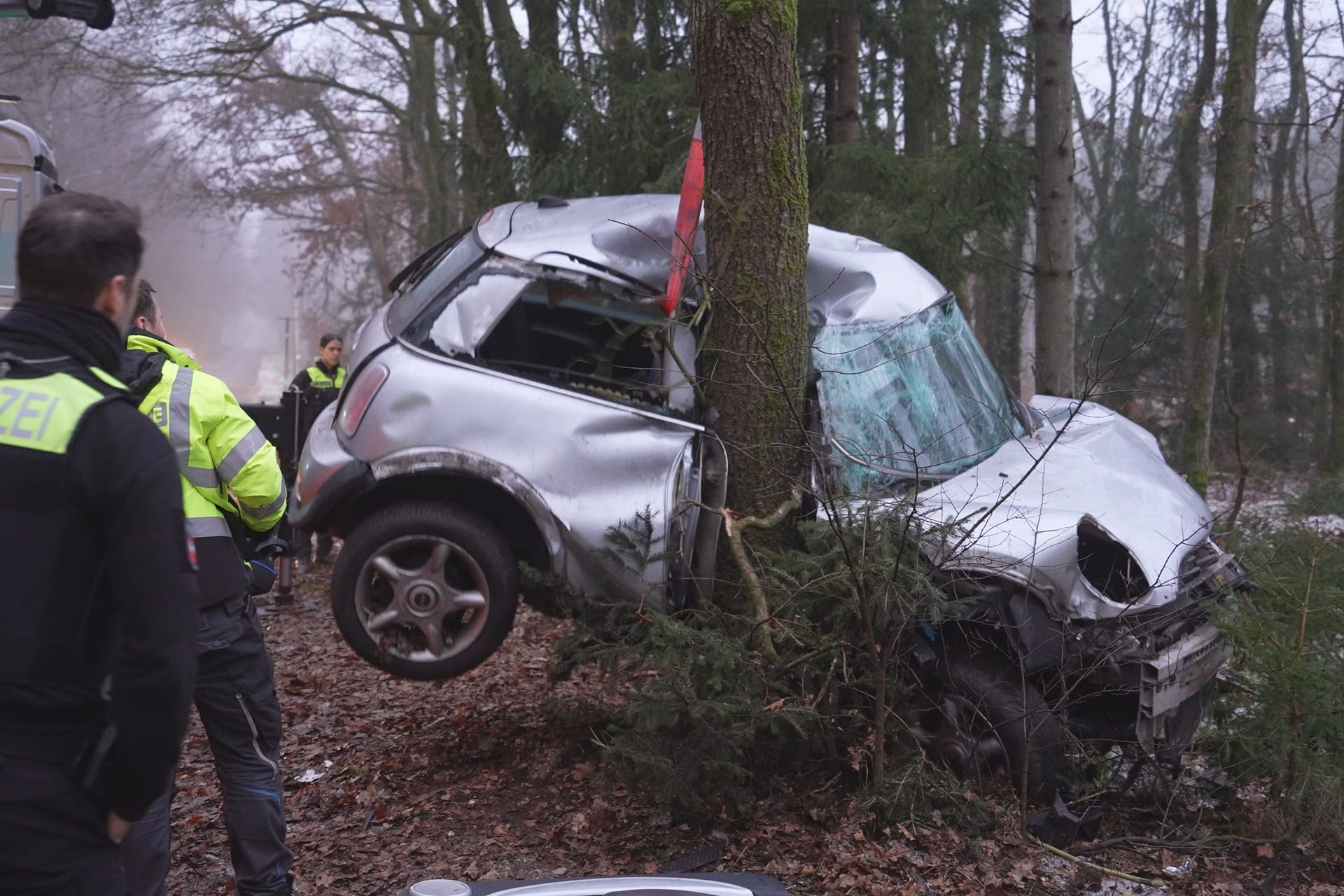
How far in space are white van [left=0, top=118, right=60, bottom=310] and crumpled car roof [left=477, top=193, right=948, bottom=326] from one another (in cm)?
391

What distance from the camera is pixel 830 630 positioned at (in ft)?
14.5

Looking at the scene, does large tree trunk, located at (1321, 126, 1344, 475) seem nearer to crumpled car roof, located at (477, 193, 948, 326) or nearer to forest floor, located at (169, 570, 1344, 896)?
crumpled car roof, located at (477, 193, 948, 326)

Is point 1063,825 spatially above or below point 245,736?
below

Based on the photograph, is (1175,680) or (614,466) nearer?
(1175,680)

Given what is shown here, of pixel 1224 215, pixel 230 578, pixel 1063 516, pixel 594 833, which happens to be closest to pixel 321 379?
pixel 594 833

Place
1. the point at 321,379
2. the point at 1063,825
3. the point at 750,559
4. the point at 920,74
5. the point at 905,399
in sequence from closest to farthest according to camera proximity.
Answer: the point at 1063,825 → the point at 750,559 → the point at 905,399 → the point at 321,379 → the point at 920,74

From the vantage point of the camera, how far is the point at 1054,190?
9648 mm

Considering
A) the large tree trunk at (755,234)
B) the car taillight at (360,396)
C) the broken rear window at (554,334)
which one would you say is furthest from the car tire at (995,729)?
the car taillight at (360,396)

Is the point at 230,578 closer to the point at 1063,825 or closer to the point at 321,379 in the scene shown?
the point at 1063,825

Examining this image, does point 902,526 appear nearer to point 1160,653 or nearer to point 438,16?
point 1160,653

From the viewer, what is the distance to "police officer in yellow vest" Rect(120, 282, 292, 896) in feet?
11.2

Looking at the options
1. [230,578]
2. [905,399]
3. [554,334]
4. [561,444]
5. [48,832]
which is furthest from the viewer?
[554,334]

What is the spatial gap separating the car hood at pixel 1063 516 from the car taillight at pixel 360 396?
2.48m

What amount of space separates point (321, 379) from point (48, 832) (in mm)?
8510
